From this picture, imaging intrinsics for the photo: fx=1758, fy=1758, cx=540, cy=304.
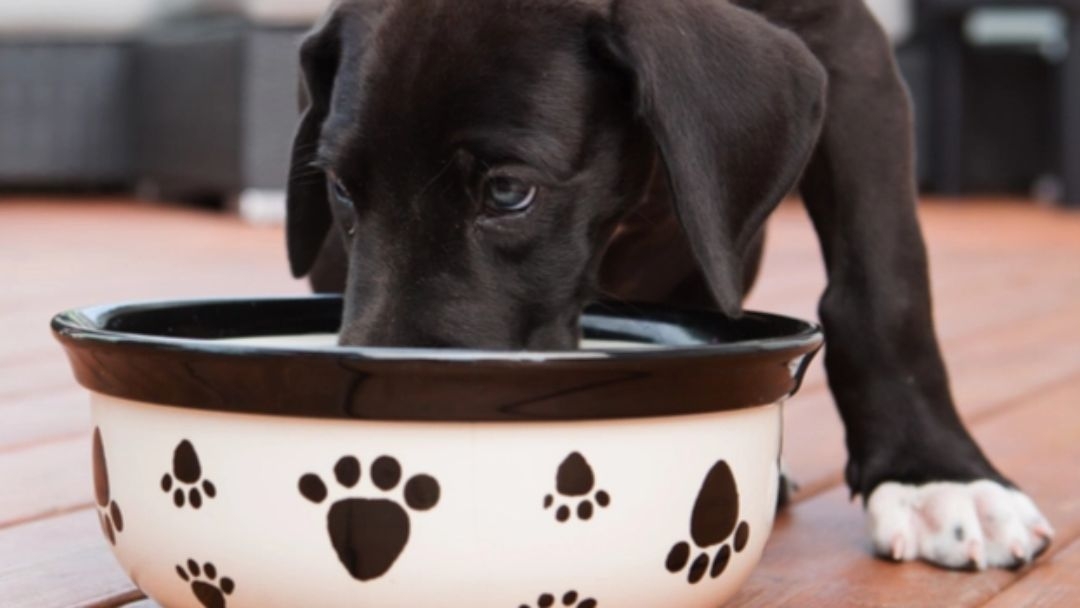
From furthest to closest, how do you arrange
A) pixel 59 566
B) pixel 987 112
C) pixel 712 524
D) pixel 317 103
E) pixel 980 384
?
pixel 987 112 < pixel 980 384 < pixel 317 103 < pixel 59 566 < pixel 712 524

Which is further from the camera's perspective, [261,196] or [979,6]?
[979,6]

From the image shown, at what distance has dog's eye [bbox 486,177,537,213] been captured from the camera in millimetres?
1512

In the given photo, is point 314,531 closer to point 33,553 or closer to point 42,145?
point 33,553

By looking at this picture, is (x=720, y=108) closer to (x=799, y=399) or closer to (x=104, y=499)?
(x=104, y=499)

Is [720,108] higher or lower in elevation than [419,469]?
higher

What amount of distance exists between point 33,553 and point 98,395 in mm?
369

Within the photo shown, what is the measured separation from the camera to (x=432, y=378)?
108 centimetres

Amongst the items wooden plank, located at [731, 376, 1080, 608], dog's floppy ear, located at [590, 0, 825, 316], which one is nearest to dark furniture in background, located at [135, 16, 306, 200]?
wooden plank, located at [731, 376, 1080, 608]

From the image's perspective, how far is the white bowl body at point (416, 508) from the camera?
3.64 ft

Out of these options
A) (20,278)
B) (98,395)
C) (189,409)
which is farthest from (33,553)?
(20,278)

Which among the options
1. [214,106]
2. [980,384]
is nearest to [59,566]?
[980,384]

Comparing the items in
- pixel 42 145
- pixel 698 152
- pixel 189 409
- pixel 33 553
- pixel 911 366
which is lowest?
pixel 42 145

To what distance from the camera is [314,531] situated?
1122mm

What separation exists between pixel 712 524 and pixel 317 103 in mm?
789
